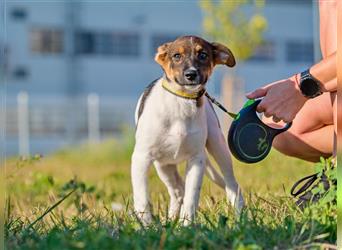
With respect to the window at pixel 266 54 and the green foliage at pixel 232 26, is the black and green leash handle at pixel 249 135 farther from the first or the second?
the window at pixel 266 54

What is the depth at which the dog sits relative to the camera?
3789mm

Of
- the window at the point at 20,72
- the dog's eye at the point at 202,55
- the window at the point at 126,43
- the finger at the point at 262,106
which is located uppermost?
the dog's eye at the point at 202,55

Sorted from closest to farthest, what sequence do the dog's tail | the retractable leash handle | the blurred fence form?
the retractable leash handle
the dog's tail
the blurred fence

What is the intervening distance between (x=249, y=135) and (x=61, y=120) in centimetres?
1902

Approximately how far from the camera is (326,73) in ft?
10.6

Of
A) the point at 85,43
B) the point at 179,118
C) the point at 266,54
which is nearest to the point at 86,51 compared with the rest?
the point at 85,43

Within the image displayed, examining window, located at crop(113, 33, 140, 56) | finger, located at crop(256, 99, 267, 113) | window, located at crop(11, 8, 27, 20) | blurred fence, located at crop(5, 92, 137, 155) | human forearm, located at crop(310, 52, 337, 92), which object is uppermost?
window, located at crop(11, 8, 27, 20)

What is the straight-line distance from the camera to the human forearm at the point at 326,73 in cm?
320

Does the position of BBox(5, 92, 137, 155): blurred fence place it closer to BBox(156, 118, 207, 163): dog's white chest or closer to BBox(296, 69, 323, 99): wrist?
BBox(156, 118, 207, 163): dog's white chest

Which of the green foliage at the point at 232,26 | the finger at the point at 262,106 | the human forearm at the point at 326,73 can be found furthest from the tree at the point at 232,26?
the human forearm at the point at 326,73

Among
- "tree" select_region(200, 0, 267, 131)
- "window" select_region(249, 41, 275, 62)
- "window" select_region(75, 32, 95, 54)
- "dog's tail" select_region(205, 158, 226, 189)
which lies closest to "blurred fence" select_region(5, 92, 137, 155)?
"window" select_region(75, 32, 95, 54)

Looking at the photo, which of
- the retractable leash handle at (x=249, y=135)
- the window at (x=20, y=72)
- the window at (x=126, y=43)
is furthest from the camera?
the window at (x=126, y=43)

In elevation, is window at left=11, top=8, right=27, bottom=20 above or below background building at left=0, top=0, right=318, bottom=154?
above

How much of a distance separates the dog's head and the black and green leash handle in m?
0.31
